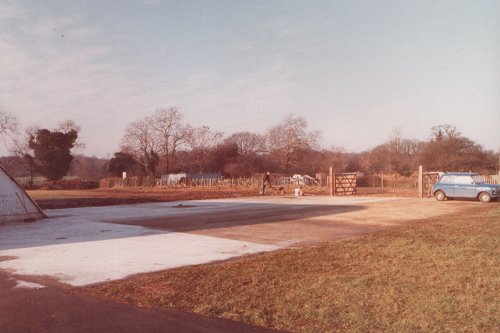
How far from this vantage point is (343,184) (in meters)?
33.2

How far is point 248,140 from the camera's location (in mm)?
83812

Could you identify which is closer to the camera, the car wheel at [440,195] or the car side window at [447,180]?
the car side window at [447,180]

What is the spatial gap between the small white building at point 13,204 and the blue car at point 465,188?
69.2ft

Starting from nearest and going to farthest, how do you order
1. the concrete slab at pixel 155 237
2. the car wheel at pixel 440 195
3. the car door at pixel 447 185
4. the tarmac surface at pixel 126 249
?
the tarmac surface at pixel 126 249, the concrete slab at pixel 155 237, the car door at pixel 447 185, the car wheel at pixel 440 195

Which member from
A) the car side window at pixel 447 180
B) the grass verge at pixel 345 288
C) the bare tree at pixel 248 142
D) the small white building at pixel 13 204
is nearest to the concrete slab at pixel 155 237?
the small white building at pixel 13 204

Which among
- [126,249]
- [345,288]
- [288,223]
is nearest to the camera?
[345,288]

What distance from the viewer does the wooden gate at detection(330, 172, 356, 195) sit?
32.8 metres

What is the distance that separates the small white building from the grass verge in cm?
1167

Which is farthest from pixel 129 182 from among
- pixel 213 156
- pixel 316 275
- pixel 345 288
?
pixel 345 288

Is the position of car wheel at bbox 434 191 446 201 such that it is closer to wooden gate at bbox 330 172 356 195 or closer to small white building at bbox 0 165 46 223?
wooden gate at bbox 330 172 356 195

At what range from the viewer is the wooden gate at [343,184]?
108ft

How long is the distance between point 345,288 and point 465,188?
20.4 meters

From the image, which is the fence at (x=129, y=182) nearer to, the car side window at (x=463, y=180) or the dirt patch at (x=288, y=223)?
the dirt patch at (x=288, y=223)

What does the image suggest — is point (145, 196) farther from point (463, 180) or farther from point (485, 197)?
point (485, 197)
